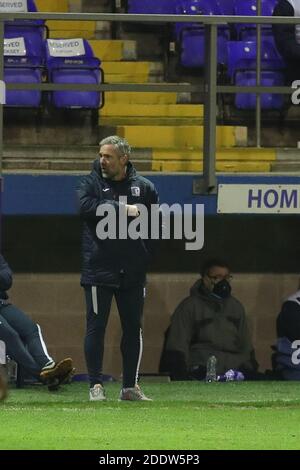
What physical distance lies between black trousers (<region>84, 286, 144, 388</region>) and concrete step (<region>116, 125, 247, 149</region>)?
2.67 m

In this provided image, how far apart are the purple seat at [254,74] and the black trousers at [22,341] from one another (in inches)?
112

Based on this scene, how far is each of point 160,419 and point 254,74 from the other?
4.68 meters

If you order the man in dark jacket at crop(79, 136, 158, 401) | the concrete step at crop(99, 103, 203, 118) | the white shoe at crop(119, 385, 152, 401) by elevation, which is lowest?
the white shoe at crop(119, 385, 152, 401)

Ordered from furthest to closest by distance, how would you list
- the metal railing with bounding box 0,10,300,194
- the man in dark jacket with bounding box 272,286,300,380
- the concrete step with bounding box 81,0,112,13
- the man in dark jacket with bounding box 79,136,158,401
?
1. the concrete step with bounding box 81,0,112,13
2. the man in dark jacket with bounding box 272,286,300,380
3. the metal railing with bounding box 0,10,300,194
4. the man in dark jacket with bounding box 79,136,158,401

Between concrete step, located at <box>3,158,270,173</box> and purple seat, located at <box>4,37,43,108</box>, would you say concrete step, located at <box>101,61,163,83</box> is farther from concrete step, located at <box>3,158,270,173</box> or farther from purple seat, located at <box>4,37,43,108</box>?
concrete step, located at <box>3,158,270,173</box>

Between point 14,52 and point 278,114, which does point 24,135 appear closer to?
point 14,52

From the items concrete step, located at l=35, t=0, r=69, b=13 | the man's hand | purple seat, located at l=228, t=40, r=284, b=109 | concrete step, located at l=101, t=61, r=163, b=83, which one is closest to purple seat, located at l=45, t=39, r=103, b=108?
concrete step, located at l=101, t=61, r=163, b=83

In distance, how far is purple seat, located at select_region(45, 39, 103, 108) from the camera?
12.5 metres

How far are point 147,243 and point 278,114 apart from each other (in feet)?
10.5

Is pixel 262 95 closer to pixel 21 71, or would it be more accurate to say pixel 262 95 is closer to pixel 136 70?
pixel 136 70

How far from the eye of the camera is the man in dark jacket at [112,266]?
31.6ft

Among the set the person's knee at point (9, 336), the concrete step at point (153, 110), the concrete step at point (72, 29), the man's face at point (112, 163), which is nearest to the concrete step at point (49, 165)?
the concrete step at point (153, 110)

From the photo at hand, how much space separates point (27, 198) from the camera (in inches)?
464

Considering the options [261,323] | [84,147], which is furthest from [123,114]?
[261,323]
